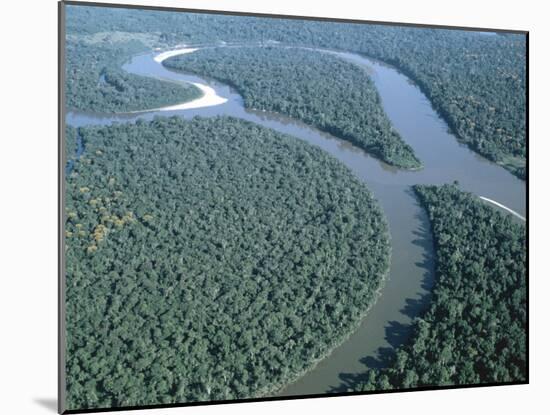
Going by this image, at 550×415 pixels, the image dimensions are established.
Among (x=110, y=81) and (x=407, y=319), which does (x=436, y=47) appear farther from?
(x=110, y=81)

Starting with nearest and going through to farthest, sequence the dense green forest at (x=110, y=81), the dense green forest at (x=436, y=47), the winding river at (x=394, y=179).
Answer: the dense green forest at (x=110, y=81), the winding river at (x=394, y=179), the dense green forest at (x=436, y=47)

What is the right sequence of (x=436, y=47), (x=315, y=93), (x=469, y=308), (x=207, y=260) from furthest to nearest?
1. (x=315, y=93)
2. (x=436, y=47)
3. (x=207, y=260)
4. (x=469, y=308)

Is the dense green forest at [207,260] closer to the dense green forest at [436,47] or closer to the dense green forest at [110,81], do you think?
the dense green forest at [110,81]

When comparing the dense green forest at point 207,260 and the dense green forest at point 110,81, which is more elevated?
the dense green forest at point 110,81

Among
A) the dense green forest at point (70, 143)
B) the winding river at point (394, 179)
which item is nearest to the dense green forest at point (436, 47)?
the winding river at point (394, 179)

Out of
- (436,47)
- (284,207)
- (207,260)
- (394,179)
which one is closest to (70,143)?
(207,260)

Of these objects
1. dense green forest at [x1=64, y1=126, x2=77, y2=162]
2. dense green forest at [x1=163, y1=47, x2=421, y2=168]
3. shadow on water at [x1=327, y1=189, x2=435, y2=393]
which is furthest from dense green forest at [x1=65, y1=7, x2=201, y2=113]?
shadow on water at [x1=327, y1=189, x2=435, y2=393]
